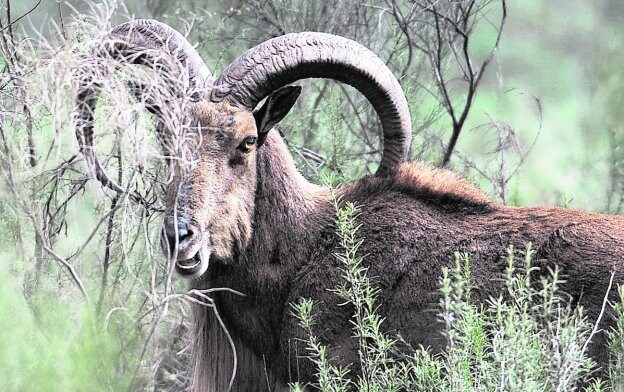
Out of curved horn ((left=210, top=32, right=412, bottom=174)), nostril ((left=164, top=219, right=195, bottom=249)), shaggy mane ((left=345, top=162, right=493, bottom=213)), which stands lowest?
nostril ((left=164, top=219, right=195, bottom=249))

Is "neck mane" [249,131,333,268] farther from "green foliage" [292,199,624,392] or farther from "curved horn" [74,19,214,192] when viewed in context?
"green foliage" [292,199,624,392]

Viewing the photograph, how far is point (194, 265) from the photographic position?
724 centimetres

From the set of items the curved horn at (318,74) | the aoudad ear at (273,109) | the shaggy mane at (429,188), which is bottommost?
the shaggy mane at (429,188)

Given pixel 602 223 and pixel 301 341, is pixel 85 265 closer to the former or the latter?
pixel 301 341

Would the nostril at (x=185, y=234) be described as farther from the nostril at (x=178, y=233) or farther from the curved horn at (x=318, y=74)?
the curved horn at (x=318, y=74)

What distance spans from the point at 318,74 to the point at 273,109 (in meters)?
0.40

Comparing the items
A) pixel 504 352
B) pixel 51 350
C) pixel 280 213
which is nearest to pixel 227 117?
pixel 280 213

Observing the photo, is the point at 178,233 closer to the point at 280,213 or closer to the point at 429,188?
the point at 280,213

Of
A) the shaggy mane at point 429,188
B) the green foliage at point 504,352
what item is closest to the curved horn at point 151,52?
the shaggy mane at point 429,188

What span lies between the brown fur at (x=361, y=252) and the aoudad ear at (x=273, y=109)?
142 millimetres

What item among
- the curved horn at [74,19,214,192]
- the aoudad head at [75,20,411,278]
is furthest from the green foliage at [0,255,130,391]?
the curved horn at [74,19,214,192]

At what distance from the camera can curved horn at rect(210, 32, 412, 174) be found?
781 cm

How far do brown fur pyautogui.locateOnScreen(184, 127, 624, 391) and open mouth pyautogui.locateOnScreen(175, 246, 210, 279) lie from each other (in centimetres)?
41

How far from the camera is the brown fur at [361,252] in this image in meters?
7.62
